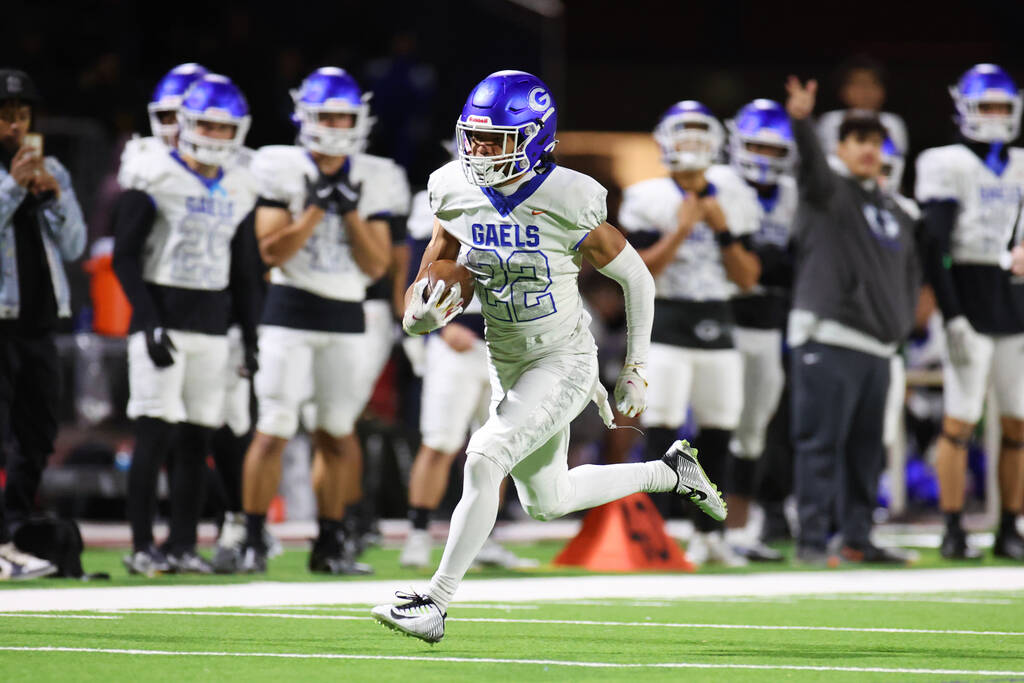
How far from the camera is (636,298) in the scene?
17.6 ft

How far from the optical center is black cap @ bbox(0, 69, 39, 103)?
7.06 m

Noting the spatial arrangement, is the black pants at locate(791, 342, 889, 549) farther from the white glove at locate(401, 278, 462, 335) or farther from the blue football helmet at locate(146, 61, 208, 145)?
the white glove at locate(401, 278, 462, 335)

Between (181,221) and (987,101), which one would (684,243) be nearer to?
(987,101)

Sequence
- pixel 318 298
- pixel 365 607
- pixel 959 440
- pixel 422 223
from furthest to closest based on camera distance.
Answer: pixel 959 440 → pixel 422 223 → pixel 318 298 → pixel 365 607

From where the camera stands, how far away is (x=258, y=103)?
13.4 m

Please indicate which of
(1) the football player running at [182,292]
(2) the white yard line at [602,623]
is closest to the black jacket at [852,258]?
(1) the football player running at [182,292]

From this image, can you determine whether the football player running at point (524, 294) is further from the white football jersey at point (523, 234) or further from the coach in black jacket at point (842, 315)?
the coach in black jacket at point (842, 315)

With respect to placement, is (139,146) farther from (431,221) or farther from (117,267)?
(431,221)

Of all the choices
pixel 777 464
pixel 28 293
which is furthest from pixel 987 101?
pixel 28 293

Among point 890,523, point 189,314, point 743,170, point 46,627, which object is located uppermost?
point 743,170

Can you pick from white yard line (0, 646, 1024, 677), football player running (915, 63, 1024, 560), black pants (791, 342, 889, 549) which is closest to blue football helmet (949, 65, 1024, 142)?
football player running (915, 63, 1024, 560)

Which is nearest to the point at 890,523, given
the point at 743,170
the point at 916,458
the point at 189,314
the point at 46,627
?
the point at 916,458

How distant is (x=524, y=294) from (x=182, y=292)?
8.61ft

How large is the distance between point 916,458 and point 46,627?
9233 mm
